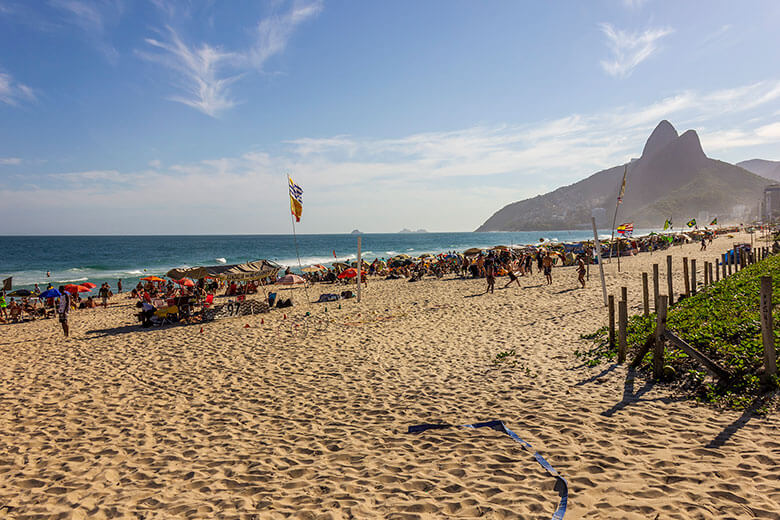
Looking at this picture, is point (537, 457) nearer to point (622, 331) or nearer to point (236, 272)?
point (622, 331)

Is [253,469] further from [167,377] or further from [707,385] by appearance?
[707,385]

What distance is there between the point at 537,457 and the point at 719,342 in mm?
4446

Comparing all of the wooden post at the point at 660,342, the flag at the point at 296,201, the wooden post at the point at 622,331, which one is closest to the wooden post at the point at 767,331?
the wooden post at the point at 660,342

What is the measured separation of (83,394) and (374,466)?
20.8ft

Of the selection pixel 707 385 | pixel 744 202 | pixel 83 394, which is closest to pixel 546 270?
pixel 707 385

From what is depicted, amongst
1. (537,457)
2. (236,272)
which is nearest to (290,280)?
(236,272)

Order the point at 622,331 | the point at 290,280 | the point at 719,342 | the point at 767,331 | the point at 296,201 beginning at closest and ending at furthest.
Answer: the point at 767,331 < the point at 719,342 < the point at 622,331 < the point at 296,201 < the point at 290,280

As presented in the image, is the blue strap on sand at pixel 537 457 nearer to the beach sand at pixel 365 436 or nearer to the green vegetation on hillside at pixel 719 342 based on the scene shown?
the beach sand at pixel 365 436

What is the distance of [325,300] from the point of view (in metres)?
19.2

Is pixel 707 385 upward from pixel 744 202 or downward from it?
downward

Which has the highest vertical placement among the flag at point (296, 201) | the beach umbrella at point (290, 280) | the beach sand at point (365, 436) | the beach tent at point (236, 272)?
the flag at point (296, 201)

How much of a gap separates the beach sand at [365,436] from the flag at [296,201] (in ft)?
16.3

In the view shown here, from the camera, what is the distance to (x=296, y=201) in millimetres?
13922

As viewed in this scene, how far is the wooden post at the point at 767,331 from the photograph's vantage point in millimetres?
5355
